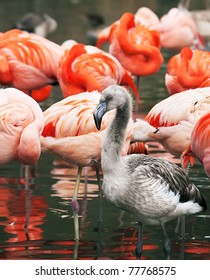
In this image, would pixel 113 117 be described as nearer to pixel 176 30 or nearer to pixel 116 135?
pixel 116 135

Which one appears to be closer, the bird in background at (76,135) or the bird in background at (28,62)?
the bird in background at (76,135)

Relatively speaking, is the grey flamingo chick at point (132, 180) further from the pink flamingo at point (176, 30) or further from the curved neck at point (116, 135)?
the pink flamingo at point (176, 30)

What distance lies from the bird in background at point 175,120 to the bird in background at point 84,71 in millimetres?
1283

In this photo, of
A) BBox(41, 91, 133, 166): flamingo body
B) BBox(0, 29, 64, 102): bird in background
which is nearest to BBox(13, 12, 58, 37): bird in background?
BBox(0, 29, 64, 102): bird in background

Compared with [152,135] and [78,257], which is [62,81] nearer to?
[152,135]

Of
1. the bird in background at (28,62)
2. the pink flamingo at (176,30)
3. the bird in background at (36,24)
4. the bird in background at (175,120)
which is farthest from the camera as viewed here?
the bird in background at (36,24)

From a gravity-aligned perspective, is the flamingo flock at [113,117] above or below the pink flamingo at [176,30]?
above

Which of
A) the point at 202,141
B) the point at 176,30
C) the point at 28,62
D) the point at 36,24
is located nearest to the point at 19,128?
the point at 202,141

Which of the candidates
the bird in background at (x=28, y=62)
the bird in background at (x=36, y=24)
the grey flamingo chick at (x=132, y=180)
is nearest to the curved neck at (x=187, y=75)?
the bird in background at (x=28, y=62)

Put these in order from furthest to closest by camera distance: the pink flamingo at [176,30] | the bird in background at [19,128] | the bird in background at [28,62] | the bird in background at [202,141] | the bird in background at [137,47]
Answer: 1. the pink flamingo at [176,30]
2. the bird in background at [137,47]
3. the bird in background at [28,62]
4. the bird in background at [19,128]
5. the bird in background at [202,141]

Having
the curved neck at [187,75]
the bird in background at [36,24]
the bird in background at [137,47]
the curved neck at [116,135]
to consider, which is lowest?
the bird in background at [36,24]

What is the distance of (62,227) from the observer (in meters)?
6.85

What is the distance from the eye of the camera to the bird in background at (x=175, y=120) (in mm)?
7141

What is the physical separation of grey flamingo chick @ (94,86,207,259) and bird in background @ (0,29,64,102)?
3.62 m
